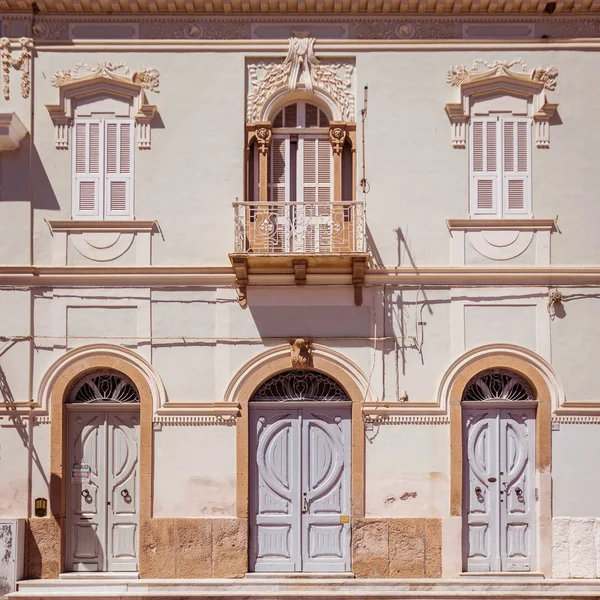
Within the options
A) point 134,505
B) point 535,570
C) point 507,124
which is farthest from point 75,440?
point 507,124

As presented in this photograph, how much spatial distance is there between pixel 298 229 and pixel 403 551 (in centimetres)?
497

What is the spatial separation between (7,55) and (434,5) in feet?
21.4

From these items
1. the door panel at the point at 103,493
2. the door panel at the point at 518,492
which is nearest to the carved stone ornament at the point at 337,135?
the door panel at the point at 518,492

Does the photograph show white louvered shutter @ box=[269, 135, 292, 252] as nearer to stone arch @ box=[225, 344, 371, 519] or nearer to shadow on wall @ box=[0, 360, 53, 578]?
stone arch @ box=[225, 344, 371, 519]

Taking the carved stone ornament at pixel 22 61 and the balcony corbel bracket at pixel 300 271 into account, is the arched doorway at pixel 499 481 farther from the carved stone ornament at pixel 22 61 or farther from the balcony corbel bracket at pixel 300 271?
the carved stone ornament at pixel 22 61

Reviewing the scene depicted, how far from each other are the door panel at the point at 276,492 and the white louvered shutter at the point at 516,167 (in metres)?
4.57

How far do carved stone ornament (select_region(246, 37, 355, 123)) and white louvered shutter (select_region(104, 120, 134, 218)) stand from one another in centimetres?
190

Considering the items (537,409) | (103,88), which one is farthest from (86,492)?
(537,409)

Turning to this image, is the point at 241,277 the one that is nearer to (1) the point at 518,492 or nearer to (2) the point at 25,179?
(2) the point at 25,179

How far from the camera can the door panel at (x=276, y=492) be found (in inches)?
595

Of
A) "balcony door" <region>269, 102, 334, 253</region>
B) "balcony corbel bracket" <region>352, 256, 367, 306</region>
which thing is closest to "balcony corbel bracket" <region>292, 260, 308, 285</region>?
"balcony corbel bracket" <region>352, 256, 367, 306</region>

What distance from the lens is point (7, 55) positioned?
50.5 feet

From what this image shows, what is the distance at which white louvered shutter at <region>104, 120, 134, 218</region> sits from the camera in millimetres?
15359

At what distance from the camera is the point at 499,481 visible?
49.8 ft
